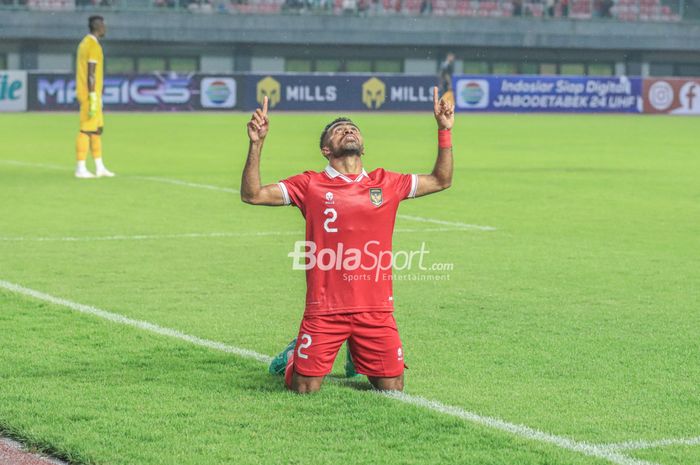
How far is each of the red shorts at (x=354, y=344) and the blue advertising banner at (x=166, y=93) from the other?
3910cm

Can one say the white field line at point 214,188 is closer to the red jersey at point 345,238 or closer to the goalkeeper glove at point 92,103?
the goalkeeper glove at point 92,103

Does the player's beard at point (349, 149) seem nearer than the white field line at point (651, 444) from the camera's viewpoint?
No

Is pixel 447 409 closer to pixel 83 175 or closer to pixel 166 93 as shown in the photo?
pixel 83 175

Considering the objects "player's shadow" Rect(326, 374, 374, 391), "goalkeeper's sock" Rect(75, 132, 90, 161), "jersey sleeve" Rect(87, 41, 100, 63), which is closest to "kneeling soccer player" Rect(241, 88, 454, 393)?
"player's shadow" Rect(326, 374, 374, 391)

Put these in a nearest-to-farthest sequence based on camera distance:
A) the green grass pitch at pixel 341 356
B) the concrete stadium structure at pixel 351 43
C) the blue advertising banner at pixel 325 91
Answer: the green grass pitch at pixel 341 356 < the blue advertising banner at pixel 325 91 < the concrete stadium structure at pixel 351 43

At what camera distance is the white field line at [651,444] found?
5570 millimetres

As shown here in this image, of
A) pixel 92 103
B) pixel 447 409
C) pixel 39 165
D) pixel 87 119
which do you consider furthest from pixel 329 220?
pixel 39 165

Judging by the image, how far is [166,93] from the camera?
1799 inches

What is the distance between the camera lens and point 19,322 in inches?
331

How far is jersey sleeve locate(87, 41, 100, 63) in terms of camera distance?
19000mm

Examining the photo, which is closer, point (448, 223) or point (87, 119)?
point (448, 223)

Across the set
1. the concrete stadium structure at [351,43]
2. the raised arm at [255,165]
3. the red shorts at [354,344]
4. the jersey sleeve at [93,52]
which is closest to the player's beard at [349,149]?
the raised arm at [255,165]

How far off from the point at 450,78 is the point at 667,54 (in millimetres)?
17361

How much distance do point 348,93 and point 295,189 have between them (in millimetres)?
40264
